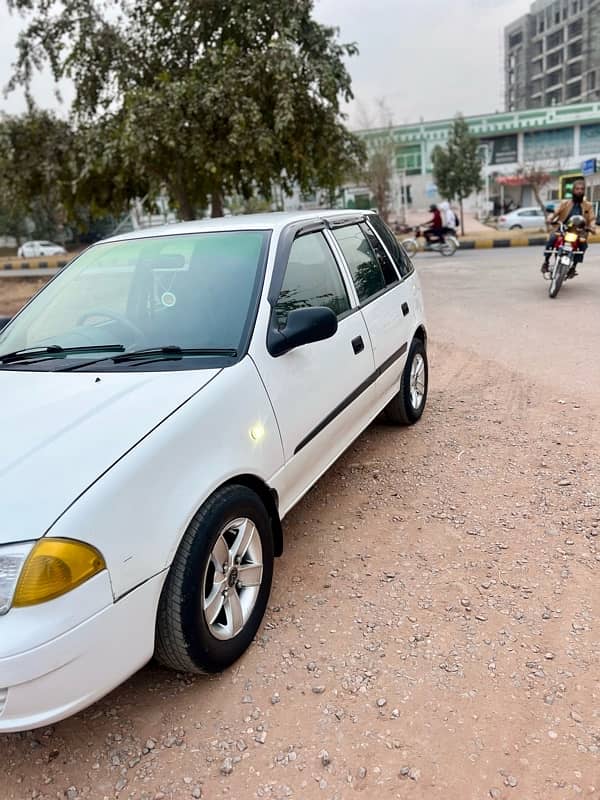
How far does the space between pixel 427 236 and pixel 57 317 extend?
56.4ft

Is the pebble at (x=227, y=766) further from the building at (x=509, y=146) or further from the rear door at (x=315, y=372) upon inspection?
the building at (x=509, y=146)

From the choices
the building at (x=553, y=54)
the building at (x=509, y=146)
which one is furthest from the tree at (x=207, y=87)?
the building at (x=553, y=54)

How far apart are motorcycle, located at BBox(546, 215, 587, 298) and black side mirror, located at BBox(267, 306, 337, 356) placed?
7.87 metres

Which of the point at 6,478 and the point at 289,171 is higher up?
the point at 289,171

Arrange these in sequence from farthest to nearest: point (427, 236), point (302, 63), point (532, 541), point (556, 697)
→ point (427, 236), point (302, 63), point (532, 541), point (556, 697)

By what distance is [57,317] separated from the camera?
325 centimetres

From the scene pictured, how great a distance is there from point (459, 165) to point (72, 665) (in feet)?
112

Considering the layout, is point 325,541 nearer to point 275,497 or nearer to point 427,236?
point 275,497

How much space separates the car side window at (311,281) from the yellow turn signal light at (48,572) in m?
1.45

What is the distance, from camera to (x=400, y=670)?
7.75 feet

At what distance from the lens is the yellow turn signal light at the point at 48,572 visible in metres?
1.76

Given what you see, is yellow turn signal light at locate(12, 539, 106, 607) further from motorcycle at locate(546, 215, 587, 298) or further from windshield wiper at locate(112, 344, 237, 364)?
motorcycle at locate(546, 215, 587, 298)

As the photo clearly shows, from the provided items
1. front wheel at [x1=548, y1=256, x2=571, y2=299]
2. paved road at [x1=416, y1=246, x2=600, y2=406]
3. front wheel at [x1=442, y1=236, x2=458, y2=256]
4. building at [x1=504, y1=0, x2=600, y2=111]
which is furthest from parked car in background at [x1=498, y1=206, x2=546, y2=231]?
building at [x1=504, y1=0, x2=600, y2=111]

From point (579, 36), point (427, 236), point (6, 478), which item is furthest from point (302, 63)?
point (579, 36)
